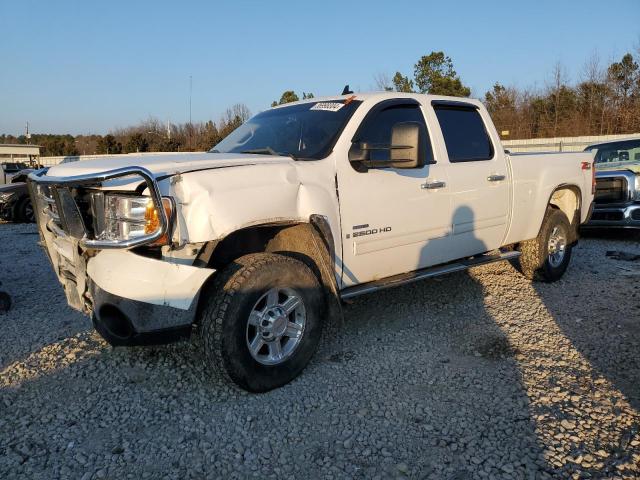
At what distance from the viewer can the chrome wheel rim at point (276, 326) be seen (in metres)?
3.29

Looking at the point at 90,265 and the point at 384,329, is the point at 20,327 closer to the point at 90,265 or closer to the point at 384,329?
the point at 90,265

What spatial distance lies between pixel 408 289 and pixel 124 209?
3.61 metres

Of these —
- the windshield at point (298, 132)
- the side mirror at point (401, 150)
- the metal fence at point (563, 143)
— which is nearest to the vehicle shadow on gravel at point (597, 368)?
the side mirror at point (401, 150)

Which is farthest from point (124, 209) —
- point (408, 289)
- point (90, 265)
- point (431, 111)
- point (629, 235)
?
point (629, 235)

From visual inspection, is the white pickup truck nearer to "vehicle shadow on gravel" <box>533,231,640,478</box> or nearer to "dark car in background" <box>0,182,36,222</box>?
"vehicle shadow on gravel" <box>533,231,640,478</box>

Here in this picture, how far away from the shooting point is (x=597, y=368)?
370cm

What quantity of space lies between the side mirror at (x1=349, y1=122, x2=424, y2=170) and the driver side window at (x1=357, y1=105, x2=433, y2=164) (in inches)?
3.0

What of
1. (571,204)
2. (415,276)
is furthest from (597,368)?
(571,204)

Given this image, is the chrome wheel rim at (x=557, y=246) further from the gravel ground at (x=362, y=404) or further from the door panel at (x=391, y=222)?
the door panel at (x=391, y=222)

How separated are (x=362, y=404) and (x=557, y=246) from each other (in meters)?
3.99

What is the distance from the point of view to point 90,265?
313 centimetres

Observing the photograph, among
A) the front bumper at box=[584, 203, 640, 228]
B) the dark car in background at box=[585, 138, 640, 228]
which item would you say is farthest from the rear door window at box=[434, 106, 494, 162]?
the dark car in background at box=[585, 138, 640, 228]

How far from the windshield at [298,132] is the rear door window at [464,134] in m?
1.06

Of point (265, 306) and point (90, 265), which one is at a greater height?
point (90, 265)
